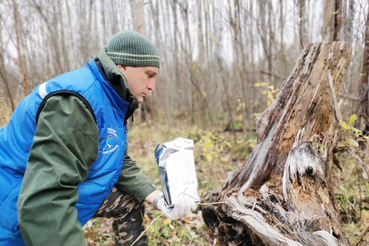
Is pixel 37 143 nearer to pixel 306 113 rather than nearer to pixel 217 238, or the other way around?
pixel 217 238

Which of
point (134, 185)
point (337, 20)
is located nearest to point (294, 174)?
Answer: point (134, 185)

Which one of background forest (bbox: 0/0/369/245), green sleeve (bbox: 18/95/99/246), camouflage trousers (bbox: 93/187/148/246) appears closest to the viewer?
green sleeve (bbox: 18/95/99/246)

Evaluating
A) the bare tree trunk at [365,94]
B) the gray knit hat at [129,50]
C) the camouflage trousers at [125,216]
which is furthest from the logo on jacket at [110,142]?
the bare tree trunk at [365,94]

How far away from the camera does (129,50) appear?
1451 mm

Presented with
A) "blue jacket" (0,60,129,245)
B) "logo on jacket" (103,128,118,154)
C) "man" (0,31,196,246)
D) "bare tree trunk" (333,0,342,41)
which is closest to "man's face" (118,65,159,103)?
"man" (0,31,196,246)

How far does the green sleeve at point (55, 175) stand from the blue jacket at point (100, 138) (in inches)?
3.6

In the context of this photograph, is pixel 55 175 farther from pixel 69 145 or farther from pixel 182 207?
pixel 182 207

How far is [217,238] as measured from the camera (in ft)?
6.61

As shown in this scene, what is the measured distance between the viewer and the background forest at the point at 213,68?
249 centimetres

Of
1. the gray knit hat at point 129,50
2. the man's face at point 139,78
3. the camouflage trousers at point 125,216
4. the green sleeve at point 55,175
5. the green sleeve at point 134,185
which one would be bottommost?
the camouflage trousers at point 125,216

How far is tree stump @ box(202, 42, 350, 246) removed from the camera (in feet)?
4.93

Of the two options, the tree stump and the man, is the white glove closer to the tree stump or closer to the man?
the man

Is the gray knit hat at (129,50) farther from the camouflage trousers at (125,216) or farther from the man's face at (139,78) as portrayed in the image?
the camouflage trousers at (125,216)

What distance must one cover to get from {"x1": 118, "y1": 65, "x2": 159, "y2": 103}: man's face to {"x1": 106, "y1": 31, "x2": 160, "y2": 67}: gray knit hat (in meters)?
0.03
